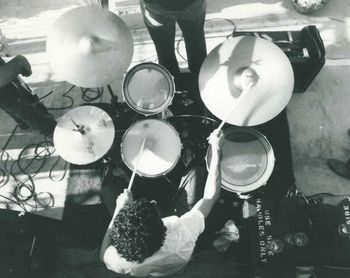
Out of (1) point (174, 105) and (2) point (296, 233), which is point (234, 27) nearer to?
(1) point (174, 105)

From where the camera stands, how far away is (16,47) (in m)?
3.71

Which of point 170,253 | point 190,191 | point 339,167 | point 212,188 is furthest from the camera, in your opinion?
point 339,167

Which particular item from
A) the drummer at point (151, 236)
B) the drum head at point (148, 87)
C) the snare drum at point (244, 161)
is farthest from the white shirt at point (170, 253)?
the drum head at point (148, 87)

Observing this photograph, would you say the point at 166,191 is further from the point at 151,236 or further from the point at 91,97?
the point at 91,97

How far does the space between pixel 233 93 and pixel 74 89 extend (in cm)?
210

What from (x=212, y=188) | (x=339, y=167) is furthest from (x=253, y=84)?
(x=339, y=167)

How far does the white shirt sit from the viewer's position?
74.0 inches

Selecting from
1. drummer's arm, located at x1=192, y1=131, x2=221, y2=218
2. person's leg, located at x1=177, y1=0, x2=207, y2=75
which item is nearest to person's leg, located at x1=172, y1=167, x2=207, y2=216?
drummer's arm, located at x1=192, y1=131, x2=221, y2=218

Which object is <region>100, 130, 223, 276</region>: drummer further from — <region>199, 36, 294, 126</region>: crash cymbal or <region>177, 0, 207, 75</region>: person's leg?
<region>177, 0, 207, 75</region>: person's leg

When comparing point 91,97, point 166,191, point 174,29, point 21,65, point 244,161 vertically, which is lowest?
point 166,191

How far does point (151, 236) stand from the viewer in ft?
5.73

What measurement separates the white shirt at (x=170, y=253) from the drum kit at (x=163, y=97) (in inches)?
16.9

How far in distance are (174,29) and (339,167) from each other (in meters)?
1.79

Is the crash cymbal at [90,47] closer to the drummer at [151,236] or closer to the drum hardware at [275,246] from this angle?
the drummer at [151,236]
